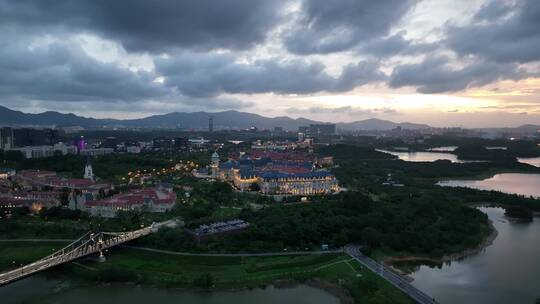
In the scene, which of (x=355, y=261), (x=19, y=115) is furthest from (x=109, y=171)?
(x=19, y=115)

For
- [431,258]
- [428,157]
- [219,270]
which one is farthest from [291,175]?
[428,157]

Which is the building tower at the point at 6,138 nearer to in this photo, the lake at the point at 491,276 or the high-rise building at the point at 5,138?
the high-rise building at the point at 5,138

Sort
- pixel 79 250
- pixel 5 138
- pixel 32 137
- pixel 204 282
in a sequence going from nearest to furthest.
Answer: pixel 204 282 → pixel 79 250 → pixel 5 138 → pixel 32 137

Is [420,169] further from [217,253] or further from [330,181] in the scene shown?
[217,253]

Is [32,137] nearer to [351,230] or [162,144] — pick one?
[162,144]

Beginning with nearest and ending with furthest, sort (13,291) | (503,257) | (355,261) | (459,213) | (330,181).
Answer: (13,291) < (355,261) < (503,257) < (459,213) < (330,181)

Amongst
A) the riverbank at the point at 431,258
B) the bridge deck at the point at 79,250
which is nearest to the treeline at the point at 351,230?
the riverbank at the point at 431,258

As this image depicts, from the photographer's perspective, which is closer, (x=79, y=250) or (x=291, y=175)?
(x=79, y=250)
